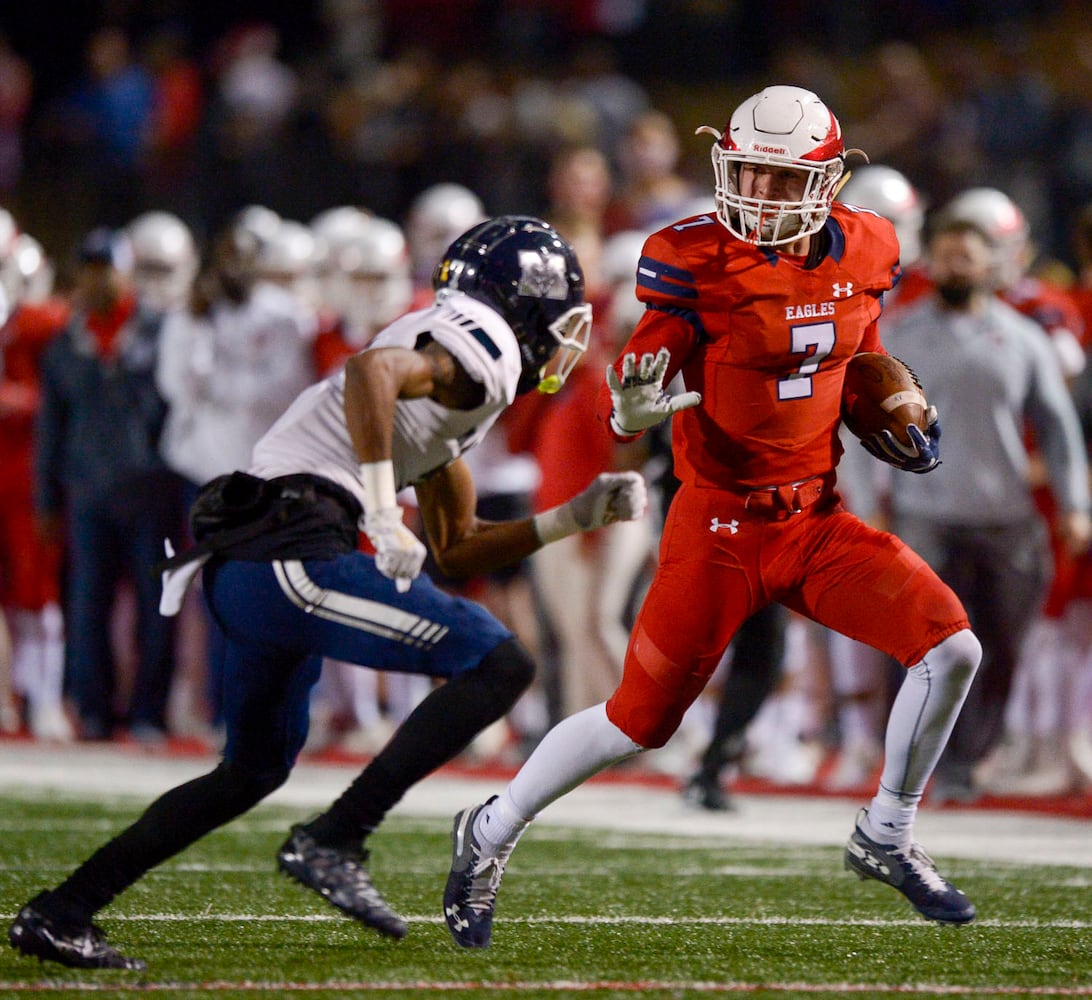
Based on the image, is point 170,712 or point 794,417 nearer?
point 794,417

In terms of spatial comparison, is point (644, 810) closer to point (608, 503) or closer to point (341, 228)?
point (608, 503)

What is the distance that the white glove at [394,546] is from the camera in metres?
3.78

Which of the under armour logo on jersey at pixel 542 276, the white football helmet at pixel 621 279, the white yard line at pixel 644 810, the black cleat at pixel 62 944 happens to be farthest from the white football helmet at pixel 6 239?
the black cleat at pixel 62 944

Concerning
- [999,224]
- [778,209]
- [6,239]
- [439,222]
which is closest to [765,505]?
[778,209]

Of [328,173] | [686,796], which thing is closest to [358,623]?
[686,796]

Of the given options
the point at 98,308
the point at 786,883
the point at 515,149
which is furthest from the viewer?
the point at 515,149

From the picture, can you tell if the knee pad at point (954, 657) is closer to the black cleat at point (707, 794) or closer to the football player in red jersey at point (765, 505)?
the football player in red jersey at point (765, 505)

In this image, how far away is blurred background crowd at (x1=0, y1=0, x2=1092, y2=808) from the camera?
7754mm

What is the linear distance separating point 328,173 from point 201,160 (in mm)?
824

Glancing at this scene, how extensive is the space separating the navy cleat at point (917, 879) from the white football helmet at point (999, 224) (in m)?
2.99

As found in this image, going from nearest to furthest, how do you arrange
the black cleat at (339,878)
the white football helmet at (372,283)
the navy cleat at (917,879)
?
1. the black cleat at (339,878)
2. the navy cleat at (917,879)
3. the white football helmet at (372,283)

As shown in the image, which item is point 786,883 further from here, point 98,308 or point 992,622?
point 98,308

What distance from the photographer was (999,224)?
22.8 ft

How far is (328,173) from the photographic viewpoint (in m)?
12.0
